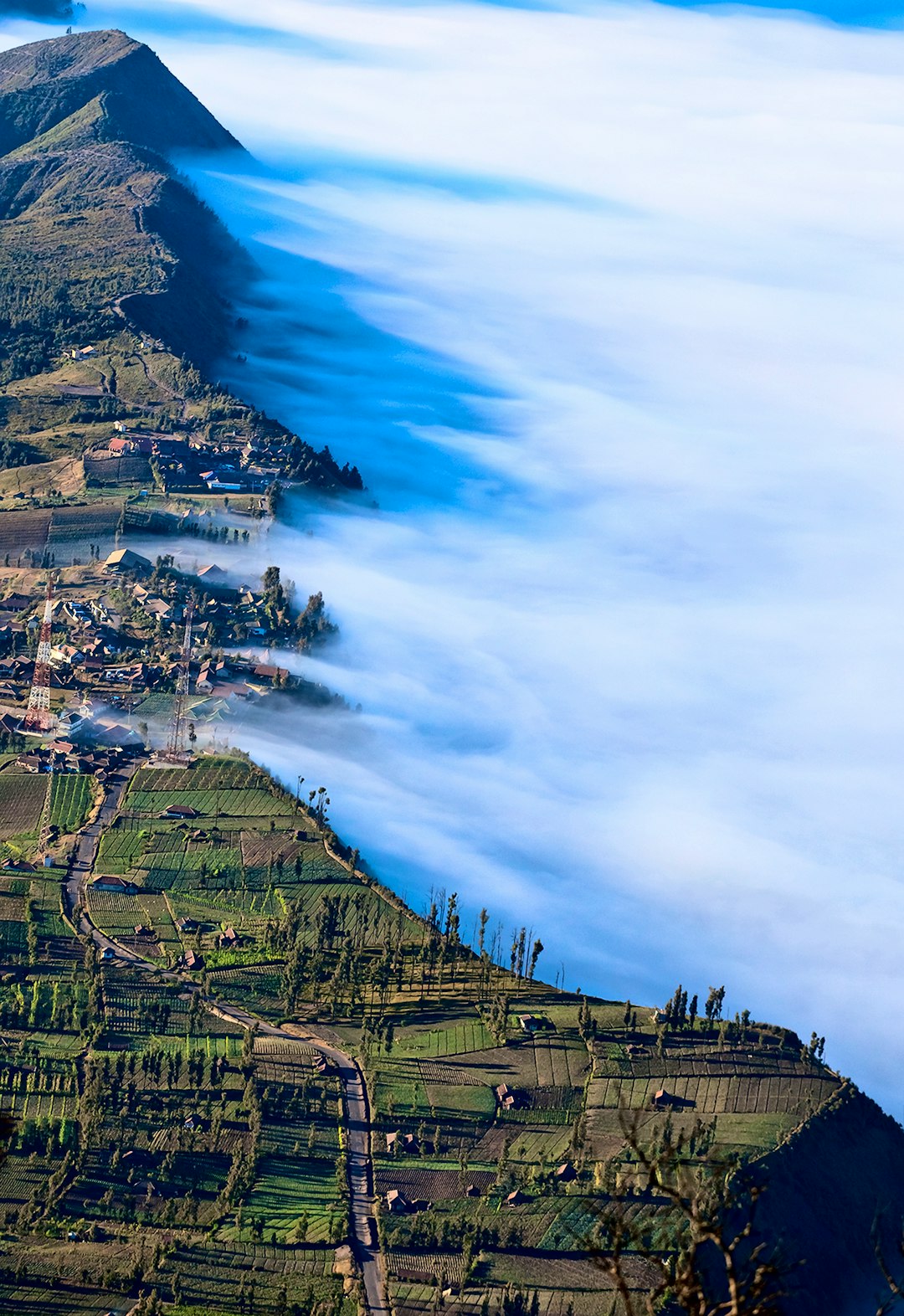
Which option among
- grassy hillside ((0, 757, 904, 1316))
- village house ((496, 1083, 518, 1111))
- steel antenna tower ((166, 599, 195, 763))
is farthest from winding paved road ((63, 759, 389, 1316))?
village house ((496, 1083, 518, 1111))

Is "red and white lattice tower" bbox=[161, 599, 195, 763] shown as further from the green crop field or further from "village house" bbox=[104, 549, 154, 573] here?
"village house" bbox=[104, 549, 154, 573]

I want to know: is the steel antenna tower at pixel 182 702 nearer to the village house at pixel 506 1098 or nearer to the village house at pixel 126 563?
the village house at pixel 126 563

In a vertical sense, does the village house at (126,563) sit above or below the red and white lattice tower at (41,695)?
above

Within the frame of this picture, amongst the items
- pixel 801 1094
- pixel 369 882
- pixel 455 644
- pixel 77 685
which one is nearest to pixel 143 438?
pixel 455 644

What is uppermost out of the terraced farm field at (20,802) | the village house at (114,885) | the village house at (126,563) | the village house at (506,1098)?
the village house at (126,563)

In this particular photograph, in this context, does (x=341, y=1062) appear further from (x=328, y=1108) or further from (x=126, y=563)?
(x=126, y=563)

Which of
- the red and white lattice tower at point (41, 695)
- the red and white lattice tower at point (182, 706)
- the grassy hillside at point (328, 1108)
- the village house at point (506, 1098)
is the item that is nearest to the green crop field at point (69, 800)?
the grassy hillside at point (328, 1108)
